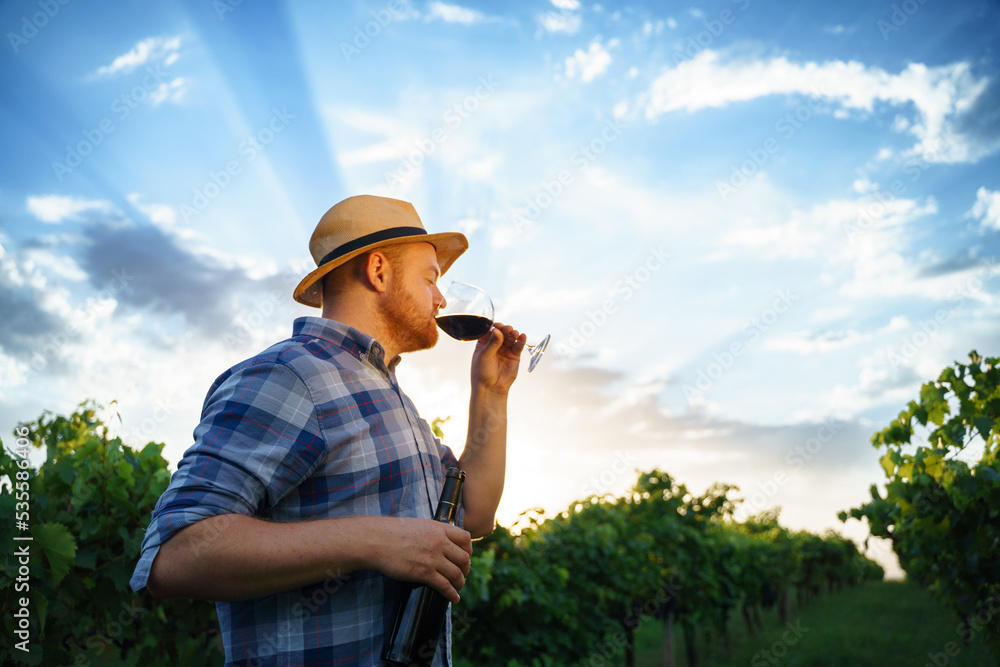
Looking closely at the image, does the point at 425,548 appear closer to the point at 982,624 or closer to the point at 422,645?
the point at 422,645

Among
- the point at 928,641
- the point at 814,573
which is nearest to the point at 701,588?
the point at 928,641

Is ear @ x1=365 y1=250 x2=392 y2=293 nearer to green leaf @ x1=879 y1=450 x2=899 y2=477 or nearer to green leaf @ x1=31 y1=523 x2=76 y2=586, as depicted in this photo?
green leaf @ x1=31 y1=523 x2=76 y2=586

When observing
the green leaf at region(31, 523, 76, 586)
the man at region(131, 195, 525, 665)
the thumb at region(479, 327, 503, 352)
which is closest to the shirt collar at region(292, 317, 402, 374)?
the man at region(131, 195, 525, 665)

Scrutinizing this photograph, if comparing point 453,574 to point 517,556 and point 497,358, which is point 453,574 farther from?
point 517,556

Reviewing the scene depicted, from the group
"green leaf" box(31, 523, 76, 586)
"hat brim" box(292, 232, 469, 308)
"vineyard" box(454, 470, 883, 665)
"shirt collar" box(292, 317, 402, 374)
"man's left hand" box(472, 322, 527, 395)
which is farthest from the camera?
"vineyard" box(454, 470, 883, 665)

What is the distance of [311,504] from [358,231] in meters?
0.90

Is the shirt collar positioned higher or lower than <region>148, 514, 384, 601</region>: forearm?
higher

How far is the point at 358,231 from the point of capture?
2.02 metres

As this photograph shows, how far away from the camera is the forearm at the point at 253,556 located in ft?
4.05

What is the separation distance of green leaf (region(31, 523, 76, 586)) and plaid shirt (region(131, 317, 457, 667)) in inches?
63.0

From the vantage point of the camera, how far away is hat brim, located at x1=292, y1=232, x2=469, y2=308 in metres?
1.95

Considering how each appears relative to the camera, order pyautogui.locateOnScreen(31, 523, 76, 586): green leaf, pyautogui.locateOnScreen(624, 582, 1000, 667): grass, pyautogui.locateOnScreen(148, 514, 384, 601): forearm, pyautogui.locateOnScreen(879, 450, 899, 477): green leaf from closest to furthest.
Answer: pyautogui.locateOnScreen(148, 514, 384, 601): forearm → pyautogui.locateOnScreen(31, 523, 76, 586): green leaf → pyautogui.locateOnScreen(879, 450, 899, 477): green leaf → pyautogui.locateOnScreen(624, 582, 1000, 667): grass

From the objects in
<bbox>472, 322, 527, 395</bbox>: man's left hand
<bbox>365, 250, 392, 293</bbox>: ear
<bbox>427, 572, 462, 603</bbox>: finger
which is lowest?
<bbox>427, 572, 462, 603</bbox>: finger

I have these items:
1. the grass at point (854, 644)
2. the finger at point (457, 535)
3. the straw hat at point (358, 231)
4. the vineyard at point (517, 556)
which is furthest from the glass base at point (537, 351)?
the grass at point (854, 644)
